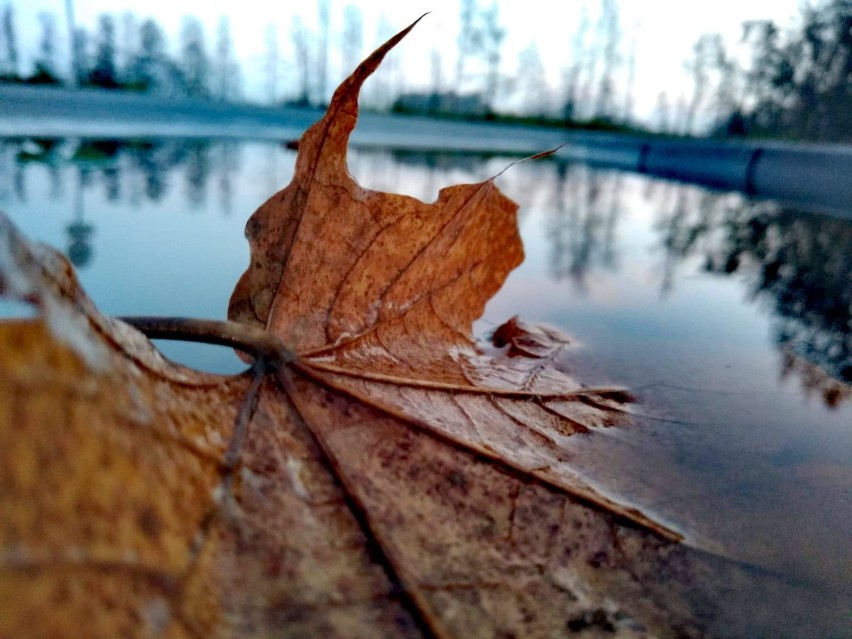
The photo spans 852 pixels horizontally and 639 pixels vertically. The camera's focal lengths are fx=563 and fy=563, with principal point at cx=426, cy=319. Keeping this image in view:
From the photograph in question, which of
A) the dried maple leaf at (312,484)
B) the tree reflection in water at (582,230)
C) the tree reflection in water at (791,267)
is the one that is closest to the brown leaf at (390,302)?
the dried maple leaf at (312,484)

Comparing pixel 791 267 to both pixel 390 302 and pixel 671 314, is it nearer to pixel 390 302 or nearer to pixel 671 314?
pixel 671 314

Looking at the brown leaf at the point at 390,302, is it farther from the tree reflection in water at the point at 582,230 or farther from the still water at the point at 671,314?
the tree reflection in water at the point at 582,230

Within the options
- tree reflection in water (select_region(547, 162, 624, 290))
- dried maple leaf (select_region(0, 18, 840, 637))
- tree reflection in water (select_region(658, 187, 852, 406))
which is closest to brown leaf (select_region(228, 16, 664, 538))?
dried maple leaf (select_region(0, 18, 840, 637))

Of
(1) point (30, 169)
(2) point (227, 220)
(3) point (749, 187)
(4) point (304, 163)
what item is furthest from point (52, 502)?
(3) point (749, 187)

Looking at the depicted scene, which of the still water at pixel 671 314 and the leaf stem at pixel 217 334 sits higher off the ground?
the leaf stem at pixel 217 334

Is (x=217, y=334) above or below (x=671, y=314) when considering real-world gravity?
above

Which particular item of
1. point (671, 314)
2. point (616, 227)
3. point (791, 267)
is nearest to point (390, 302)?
point (671, 314)

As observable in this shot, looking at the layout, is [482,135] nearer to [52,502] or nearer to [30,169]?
[30,169]
